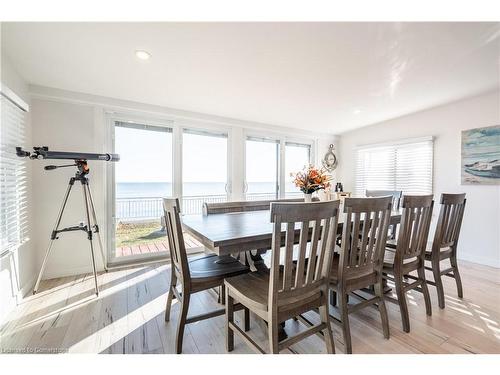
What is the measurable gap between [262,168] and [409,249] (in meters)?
2.89

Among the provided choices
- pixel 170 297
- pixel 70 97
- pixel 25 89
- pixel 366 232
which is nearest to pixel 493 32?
pixel 366 232

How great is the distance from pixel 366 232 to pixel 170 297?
1.60 m

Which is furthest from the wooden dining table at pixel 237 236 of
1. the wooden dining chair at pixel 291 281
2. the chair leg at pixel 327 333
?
the chair leg at pixel 327 333

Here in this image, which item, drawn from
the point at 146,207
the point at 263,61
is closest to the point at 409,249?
the point at 263,61

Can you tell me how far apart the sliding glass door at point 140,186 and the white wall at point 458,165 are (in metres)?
4.16

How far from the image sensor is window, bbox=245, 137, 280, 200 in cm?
425

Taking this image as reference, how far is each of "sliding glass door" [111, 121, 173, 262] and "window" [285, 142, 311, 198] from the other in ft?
7.68

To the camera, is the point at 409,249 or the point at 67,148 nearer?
the point at 409,249

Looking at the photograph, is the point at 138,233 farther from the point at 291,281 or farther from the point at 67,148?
the point at 291,281

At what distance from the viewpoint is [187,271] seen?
61.1 inches

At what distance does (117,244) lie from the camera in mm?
3201

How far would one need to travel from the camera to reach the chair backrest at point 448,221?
80.5 inches

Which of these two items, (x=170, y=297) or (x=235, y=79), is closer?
(x=170, y=297)
